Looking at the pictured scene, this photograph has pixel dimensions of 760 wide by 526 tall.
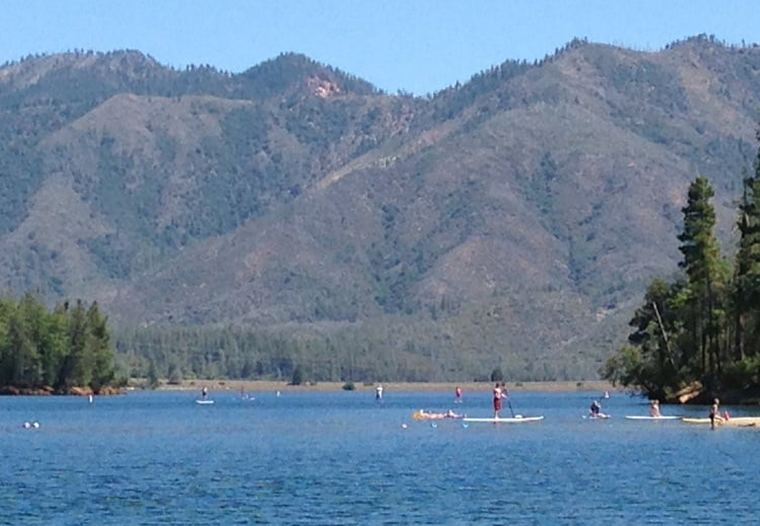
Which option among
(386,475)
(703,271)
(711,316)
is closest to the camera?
(386,475)

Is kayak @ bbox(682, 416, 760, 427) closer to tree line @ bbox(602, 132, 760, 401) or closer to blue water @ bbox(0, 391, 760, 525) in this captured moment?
blue water @ bbox(0, 391, 760, 525)

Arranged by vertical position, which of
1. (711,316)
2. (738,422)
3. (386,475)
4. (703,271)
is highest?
(703,271)

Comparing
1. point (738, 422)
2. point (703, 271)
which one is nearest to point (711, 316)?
point (703, 271)

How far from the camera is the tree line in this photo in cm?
14275

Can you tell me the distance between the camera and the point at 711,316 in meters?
147

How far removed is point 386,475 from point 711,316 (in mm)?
69041

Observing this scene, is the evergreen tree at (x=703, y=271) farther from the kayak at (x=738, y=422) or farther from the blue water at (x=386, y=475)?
the kayak at (x=738, y=422)

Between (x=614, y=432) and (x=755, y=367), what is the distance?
86.6ft

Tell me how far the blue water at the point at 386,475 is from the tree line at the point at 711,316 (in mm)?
16327

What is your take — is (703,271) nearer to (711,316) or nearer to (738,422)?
(711,316)

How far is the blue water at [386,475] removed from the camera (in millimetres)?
66625

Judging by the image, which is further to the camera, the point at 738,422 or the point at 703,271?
the point at 703,271

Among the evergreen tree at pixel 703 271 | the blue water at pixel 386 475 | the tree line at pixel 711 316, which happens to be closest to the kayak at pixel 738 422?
the blue water at pixel 386 475

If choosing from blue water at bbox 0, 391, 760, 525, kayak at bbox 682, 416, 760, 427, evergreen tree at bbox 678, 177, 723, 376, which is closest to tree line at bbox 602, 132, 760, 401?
evergreen tree at bbox 678, 177, 723, 376
